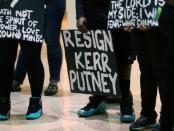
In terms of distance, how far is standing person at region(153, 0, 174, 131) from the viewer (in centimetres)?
236

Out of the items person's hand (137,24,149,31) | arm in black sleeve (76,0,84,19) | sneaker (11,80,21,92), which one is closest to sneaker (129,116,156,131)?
person's hand (137,24,149,31)

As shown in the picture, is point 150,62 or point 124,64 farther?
point 124,64

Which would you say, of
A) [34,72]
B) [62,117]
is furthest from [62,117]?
[34,72]

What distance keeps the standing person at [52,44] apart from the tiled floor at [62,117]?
0.39 feet

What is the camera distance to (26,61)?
322 cm

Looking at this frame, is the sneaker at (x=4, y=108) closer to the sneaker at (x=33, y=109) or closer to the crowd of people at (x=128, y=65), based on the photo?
the crowd of people at (x=128, y=65)

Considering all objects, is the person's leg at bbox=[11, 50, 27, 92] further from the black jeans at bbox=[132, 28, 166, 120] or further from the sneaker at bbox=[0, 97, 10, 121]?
the black jeans at bbox=[132, 28, 166, 120]

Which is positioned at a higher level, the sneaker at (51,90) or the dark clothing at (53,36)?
the dark clothing at (53,36)

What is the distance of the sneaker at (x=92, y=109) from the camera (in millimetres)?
3346

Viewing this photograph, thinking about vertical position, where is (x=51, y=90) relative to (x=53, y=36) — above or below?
below

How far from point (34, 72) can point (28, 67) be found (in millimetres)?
54

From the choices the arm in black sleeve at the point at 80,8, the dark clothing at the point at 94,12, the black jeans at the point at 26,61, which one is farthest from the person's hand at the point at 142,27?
the black jeans at the point at 26,61

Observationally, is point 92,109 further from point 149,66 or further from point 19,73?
point 19,73

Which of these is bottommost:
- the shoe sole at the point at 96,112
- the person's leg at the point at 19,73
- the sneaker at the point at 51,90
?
the shoe sole at the point at 96,112
